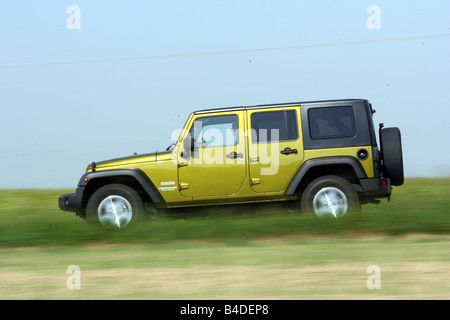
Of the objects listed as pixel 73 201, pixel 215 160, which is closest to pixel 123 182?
pixel 73 201

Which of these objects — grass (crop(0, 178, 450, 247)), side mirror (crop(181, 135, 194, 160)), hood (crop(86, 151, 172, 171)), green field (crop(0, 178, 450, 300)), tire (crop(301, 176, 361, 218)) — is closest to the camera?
green field (crop(0, 178, 450, 300))

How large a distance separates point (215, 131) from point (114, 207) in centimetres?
168

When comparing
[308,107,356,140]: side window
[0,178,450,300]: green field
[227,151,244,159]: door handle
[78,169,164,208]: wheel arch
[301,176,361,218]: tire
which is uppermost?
[308,107,356,140]: side window

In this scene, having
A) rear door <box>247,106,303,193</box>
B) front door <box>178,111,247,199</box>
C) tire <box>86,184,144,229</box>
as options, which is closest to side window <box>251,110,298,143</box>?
rear door <box>247,106,303,193</box>

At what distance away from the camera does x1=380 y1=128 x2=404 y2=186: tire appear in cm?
936

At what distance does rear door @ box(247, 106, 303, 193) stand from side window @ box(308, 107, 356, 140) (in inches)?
8.1

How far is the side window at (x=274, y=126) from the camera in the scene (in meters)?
9.36

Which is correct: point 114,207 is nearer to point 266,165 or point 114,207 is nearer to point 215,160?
point 215,160

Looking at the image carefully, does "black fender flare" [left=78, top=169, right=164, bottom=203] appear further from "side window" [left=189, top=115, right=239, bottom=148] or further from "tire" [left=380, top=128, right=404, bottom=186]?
"tire" [left=380, top=128, right=404, bottom=186]

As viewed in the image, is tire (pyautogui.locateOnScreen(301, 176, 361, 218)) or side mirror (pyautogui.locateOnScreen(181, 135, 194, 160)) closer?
tire (pyautogui.locateOnScreen(301, 176, 361, 218))

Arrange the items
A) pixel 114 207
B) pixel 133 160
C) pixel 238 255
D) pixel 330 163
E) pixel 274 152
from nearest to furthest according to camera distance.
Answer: pixel 238 255 → pixel 330 163 → pixel 274 152 → pixel 114 207 → pixel 133 160

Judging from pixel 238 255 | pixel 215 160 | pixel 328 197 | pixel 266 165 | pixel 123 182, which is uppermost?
pixel 215 160

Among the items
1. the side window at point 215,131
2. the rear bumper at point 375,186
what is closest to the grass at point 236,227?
the rear bumper at point 375,186

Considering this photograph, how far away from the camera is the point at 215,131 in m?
9.48
